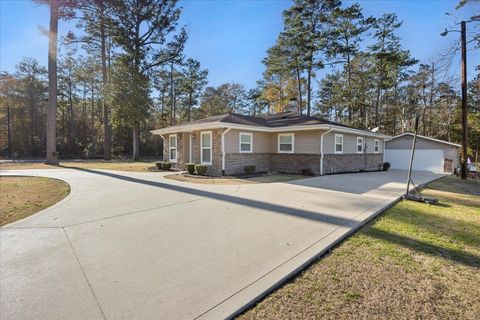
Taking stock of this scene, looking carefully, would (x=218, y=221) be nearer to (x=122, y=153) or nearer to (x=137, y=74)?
(x=137, y=74)

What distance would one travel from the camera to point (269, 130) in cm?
1387

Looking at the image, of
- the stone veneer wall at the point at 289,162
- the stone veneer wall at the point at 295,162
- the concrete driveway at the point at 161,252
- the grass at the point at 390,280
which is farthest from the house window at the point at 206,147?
the grass at the point at 390,280

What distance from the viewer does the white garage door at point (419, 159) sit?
1861 cm

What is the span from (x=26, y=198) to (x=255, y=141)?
10.0 metres

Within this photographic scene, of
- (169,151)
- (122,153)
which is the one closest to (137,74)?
(169,151)

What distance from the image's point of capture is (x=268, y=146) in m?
14.7

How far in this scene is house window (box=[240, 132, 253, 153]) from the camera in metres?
13.1

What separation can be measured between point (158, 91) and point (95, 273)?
37590 millimetres

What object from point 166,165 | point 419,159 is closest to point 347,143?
point 419,159

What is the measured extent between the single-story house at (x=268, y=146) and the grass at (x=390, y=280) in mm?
8603

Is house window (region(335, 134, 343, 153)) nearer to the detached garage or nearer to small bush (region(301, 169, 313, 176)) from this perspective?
small bush (region(301, 169, 313, 176))

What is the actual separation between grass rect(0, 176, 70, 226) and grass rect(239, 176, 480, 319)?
600 centimetres

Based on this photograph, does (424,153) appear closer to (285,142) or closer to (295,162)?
(295,162)

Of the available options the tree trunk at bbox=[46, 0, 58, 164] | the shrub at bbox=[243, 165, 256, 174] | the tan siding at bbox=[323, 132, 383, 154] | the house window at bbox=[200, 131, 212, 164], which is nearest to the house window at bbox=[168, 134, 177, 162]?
the house window at bbox=[200, 131, 212, 164]
